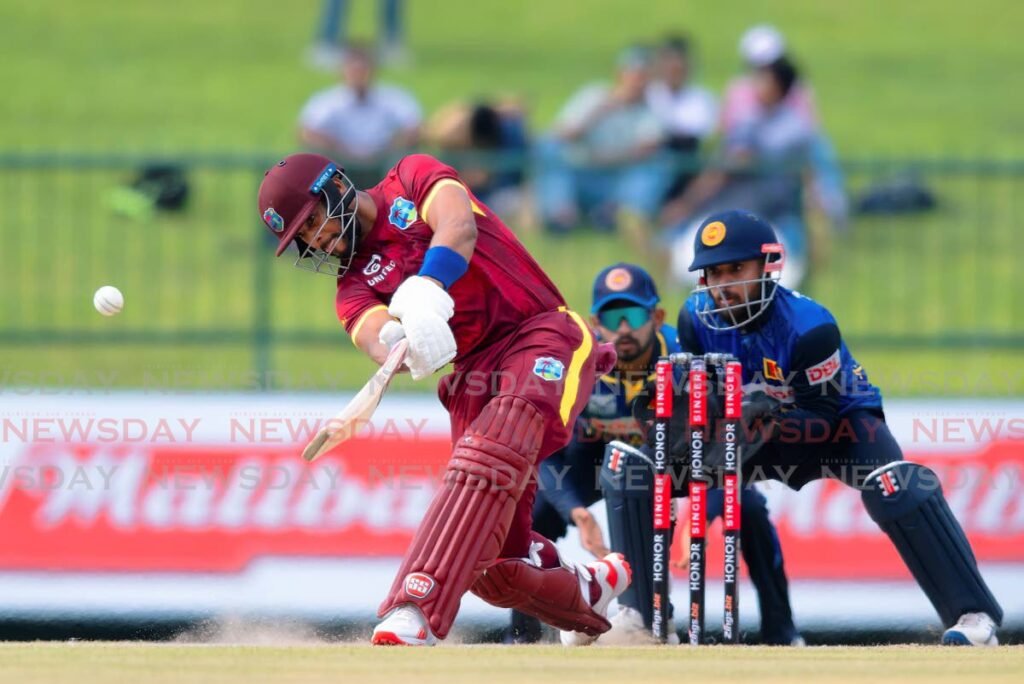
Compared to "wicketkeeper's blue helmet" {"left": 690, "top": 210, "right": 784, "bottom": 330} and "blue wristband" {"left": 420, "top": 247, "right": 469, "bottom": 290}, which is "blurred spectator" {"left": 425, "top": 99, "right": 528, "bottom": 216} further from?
"blue wristband" {"left": 420, "top": 247, "right": 469, "bottom": 290}

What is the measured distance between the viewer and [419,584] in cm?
572

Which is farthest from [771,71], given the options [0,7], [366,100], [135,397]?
[0,7]

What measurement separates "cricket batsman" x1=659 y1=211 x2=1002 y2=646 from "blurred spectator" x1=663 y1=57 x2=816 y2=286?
471 centimetres

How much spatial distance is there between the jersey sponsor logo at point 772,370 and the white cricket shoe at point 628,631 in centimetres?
121

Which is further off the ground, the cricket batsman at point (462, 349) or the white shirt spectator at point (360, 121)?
the white shirt spectator at point (360, 121)

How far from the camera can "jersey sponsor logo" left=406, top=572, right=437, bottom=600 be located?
5711 millimetres

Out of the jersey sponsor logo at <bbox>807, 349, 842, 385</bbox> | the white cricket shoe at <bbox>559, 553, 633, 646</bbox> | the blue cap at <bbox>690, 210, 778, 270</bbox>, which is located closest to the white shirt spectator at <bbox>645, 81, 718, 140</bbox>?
the blue cap at <bbox>690, 210, 778, 270</bbox>

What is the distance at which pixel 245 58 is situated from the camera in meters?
19.8

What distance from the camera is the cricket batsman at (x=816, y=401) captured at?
6766mm

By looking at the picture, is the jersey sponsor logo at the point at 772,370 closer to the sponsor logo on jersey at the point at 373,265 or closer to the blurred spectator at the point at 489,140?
the sponsor logo on jersey at the point at 373,265

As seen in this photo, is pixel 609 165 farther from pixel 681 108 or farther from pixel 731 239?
pixel 731 239

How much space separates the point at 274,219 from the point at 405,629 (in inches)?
64.8
